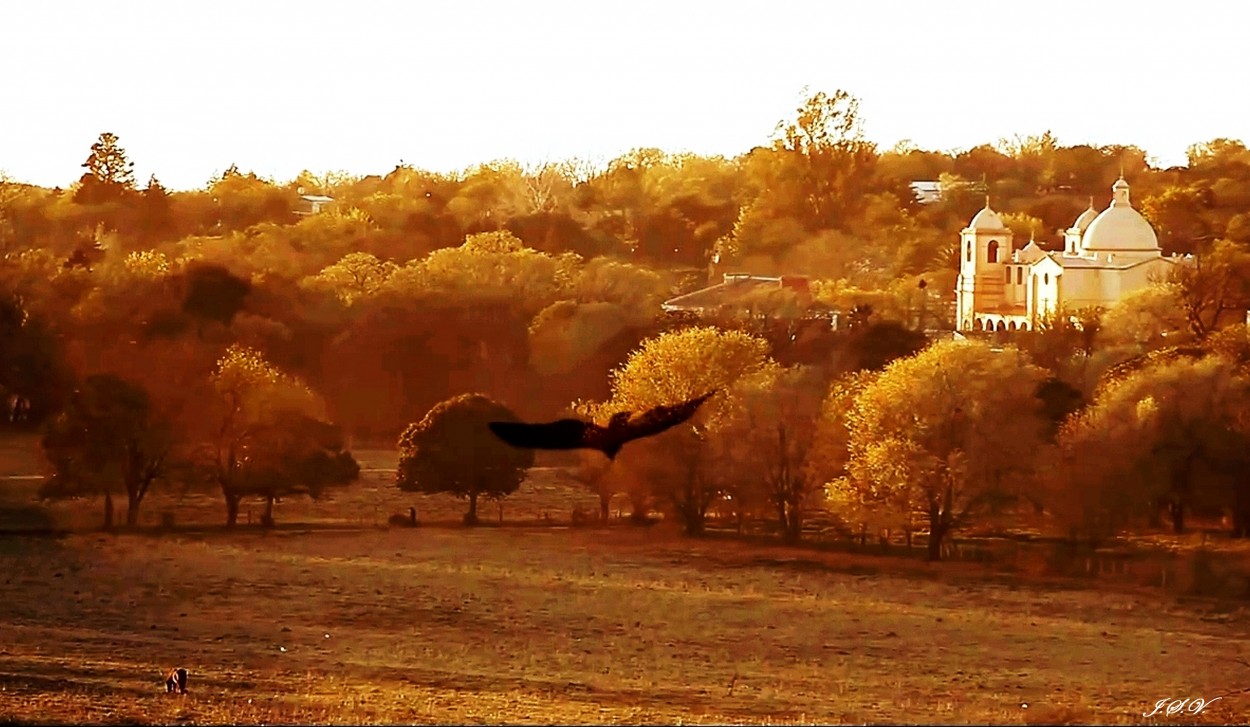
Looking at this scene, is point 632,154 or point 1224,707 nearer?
point 1224,707

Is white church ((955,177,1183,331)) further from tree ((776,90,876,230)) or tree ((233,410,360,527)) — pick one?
tree ((233,410,360,527))

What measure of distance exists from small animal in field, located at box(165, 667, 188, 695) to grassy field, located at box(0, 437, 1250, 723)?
0.10 meters

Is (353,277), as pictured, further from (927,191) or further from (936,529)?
(927,191)

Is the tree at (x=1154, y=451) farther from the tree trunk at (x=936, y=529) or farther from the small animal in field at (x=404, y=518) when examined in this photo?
the small animal in field at (x=404, y=518)

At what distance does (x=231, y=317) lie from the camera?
67.3 ft

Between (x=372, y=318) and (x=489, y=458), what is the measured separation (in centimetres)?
450

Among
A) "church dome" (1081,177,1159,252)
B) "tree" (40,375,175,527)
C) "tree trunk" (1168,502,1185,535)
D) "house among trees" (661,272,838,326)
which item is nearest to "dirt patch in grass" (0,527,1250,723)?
"tree" (40,375,175,527)

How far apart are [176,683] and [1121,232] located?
22.0 meters

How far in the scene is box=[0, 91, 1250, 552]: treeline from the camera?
16922 millimetres

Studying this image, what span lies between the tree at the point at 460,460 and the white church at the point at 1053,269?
407 inches

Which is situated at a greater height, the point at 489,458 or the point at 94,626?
the point at 489,458

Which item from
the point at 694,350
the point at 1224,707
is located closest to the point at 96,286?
the point at 694,350

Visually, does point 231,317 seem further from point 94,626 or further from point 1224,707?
point 1224,707

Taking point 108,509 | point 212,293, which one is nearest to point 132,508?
point 108,509
